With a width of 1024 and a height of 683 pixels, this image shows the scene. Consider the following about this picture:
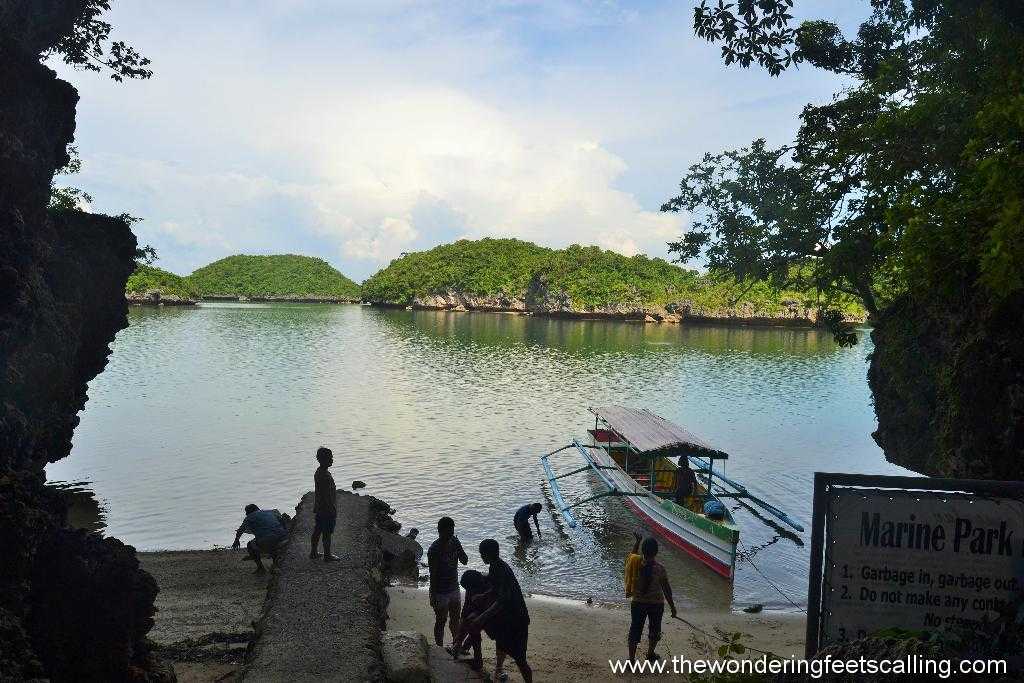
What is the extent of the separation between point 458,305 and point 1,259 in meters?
147

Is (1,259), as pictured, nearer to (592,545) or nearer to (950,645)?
(950,645)

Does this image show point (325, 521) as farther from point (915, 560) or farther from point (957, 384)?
point (957, 384)

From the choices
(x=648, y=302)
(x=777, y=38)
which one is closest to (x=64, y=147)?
(x=777, y=38)

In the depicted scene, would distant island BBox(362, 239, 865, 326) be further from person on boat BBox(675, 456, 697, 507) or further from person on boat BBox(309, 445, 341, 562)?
person on boat BBox(309, 445, 341, 562)

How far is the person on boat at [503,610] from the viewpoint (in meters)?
7.69

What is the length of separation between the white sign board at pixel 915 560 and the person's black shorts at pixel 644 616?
431cm

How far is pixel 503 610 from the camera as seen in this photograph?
773 centimetres

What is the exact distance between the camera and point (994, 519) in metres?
4.71

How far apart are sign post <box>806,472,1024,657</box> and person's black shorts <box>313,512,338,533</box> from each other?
7.68 meters

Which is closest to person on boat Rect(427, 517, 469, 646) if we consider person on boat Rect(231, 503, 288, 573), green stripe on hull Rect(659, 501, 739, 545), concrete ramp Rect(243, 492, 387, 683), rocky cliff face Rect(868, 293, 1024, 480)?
concrete ramp Rect(243, 492, 387, 683)

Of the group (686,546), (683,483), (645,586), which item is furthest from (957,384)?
(683,483)

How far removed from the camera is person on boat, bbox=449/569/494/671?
7.96 m

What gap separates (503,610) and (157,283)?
14535cm

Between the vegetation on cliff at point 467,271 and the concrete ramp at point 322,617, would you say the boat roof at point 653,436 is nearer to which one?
the concrete ramp at point 322,617
